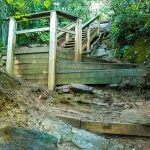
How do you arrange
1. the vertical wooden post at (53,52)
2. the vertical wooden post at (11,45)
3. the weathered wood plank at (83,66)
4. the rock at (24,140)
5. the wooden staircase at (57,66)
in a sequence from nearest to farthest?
the rock at (24,140) < the wooden staircase at (57,66) < the vertical wooden post at (53,52) < the weathered wood plank at (83,66) < the vertical wooden post at (11,45)

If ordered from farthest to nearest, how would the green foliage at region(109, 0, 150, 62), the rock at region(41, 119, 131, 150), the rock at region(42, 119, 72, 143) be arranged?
the green foliage at region(109, 0, 150, 62), the rock at region(42, 119, 72, 143), the rock at region(41, 119, 131, 150)

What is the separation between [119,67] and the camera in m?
8.36

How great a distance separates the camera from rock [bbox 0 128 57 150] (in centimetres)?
355

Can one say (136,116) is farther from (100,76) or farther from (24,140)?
(24,140)

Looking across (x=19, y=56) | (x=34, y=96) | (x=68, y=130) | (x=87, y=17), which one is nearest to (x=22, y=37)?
(x=19, y=56)

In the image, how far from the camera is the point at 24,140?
3773 mm

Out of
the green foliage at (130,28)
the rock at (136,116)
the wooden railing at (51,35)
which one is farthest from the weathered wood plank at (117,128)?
the green foliage at (130,28)

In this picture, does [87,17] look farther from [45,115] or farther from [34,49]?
[45,115]

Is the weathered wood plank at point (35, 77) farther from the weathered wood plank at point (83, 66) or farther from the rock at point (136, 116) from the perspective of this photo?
the rock at point (136, 116)

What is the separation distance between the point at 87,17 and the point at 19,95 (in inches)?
468

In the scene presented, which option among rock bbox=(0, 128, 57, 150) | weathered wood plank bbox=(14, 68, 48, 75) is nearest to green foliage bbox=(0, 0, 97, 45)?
weathered wood plank bbox=(14, 68, 48, 75)

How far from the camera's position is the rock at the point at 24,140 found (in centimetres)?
355

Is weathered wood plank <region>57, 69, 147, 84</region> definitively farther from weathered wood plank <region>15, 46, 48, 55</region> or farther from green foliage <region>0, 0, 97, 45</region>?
green foliage <region>0, 0, 97, 45</region>

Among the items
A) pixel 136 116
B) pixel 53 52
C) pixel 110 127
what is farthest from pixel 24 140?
pixel 53 52
